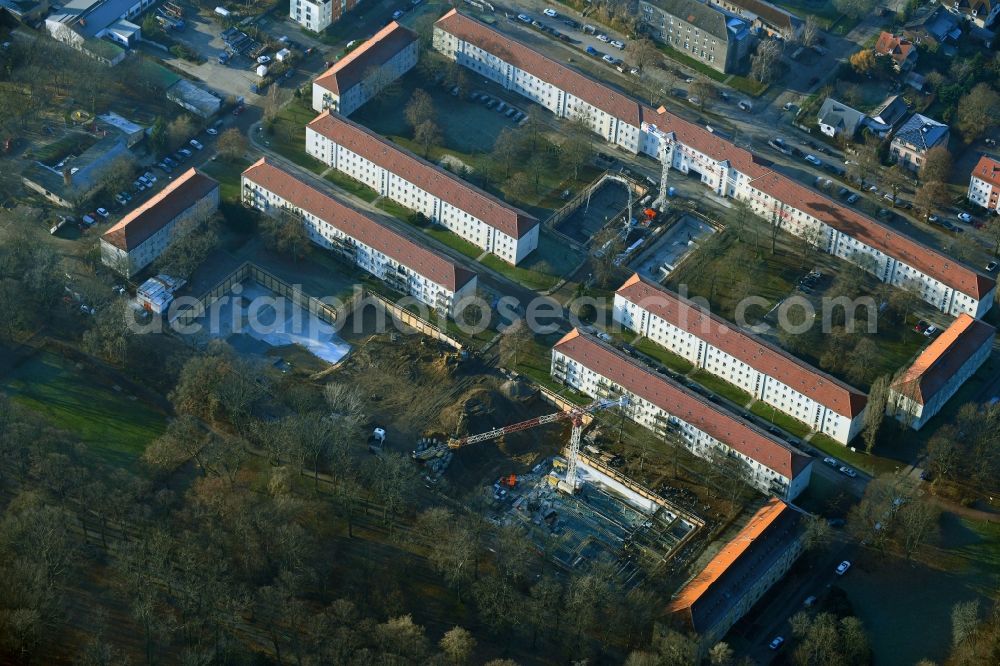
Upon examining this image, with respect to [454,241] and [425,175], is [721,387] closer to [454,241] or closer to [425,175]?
[454,241]

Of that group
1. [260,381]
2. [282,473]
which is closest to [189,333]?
[260,381]

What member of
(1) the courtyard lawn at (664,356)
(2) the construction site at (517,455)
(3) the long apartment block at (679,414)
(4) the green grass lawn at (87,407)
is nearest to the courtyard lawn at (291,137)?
(2) the construction site at (517,455)

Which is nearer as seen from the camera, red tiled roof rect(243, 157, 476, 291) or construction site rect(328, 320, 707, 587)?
construction site rect(328, 320, 707, 587)

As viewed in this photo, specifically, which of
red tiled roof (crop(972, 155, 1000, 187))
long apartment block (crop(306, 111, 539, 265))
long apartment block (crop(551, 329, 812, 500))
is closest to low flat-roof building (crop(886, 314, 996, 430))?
long apartment block (crop(551, 329, 812, 500))

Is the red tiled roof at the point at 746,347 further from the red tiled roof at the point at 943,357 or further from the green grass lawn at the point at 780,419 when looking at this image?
the red tiled roof at the point at 943,357

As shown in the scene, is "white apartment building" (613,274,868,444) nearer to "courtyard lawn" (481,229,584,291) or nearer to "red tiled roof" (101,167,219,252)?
"courtyard lawn" (481,229,584,291)

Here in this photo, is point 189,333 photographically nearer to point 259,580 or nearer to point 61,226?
point 61,226

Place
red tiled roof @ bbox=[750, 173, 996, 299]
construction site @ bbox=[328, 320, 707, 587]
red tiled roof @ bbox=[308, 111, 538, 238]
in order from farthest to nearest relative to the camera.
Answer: red tiled roof @ bbox=[308, 111, 538, 238] → red tiled roof @ bbox=[750, 173, 996, 299] → construction site @ bbox=[328, 320, 707, 587]
